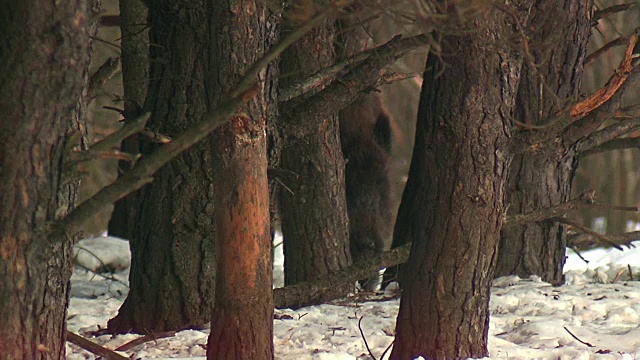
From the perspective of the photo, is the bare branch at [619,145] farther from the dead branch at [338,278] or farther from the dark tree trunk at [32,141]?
the dark tree trunk at [32,141]

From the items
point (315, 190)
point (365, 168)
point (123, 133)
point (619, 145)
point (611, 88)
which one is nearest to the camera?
point (123, 133)

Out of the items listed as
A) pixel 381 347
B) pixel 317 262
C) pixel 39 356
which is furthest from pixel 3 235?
pixel 317 262

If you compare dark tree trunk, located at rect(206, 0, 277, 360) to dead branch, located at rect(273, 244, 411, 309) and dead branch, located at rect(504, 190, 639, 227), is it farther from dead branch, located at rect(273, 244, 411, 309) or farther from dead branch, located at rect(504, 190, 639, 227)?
dead branch, located at rect(504, 190, 639, 227)

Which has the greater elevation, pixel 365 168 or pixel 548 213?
pixel 365 168

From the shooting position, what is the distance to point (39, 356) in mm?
3480

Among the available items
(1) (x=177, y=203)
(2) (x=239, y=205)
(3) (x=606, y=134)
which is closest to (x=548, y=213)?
(3) (x=606, y=134)

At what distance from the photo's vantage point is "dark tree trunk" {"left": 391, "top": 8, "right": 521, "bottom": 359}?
4.76 meters

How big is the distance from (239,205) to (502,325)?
2436mm

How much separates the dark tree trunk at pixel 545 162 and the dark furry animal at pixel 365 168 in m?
1.47

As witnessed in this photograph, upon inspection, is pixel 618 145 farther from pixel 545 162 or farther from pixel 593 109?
pixel 593 109

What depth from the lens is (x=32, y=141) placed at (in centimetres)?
331

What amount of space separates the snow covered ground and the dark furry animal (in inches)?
61.3

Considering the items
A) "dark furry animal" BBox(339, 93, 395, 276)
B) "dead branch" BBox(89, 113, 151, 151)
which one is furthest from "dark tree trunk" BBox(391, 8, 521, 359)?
"dark furry animal" BBox(339, 93, 395, 276)

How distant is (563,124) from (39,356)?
10.7 ft
